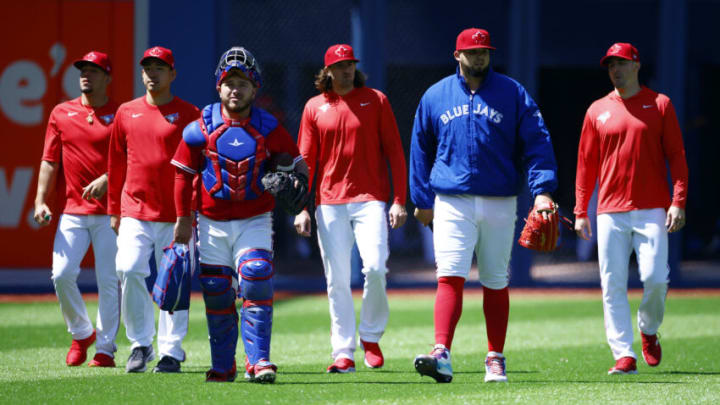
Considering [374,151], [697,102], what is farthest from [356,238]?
[697,102]

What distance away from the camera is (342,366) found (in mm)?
7922

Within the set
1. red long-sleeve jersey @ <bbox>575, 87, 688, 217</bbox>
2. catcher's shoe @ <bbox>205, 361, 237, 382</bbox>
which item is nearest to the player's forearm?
catcher's shoe @ <bbox>205, 361, 237, 382</bbox>

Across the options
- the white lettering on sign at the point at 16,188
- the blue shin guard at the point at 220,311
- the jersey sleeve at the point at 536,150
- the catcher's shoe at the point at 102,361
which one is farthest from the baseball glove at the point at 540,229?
the white lettering on sign at the point at 16,188

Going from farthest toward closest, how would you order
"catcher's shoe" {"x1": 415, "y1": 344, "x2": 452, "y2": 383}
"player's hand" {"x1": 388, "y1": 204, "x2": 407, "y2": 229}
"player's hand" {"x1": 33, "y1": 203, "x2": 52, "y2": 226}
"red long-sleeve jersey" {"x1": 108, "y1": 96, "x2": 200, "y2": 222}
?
"player's hand" {"x1": 33, "y1": 203, "x2": 52, "y2": 226} < "player's hand" {"x1": 388, "y1": 204, "x2": 407, "y2": 229} < "red long-sleeve jersey" {"x1": 108, "y1": 96, "x2": 200, "y2": 222} < "catcher's shoe" {"x1": 415, "y1": 344, "x2": 452, "y2": 383}

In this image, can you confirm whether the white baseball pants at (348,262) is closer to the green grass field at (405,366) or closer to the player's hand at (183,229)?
the green grass field at (405,366)

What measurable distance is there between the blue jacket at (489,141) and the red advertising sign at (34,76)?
27.6 feet

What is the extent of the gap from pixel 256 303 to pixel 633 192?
9.86 feet

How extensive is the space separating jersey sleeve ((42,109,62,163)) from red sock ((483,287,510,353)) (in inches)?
139

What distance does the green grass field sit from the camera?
6.52 m

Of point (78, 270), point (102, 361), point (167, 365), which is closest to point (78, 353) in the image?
point (102, 361)

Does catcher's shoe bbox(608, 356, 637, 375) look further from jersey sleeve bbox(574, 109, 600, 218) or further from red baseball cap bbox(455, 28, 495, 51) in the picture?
red baseball cap bbox(455, 28, 495, 51)

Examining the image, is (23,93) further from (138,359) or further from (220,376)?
(220,376)

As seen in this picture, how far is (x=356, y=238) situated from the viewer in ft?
27.5

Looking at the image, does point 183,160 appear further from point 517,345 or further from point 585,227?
point 517,345
